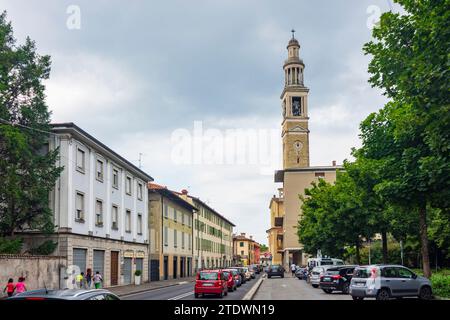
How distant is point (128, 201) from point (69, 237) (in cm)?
1275

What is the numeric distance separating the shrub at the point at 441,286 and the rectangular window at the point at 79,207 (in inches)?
827

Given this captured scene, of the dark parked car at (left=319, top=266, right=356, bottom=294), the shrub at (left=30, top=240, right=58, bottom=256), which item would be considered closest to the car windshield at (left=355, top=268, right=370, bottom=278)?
the dark parked car at (left=319, top=266, right=356, bottom=294)

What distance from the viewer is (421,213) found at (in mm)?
21469

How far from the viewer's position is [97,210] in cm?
3638

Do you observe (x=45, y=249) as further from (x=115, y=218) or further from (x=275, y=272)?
(x=275, y=272)

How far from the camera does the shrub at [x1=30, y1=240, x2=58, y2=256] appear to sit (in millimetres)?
29758

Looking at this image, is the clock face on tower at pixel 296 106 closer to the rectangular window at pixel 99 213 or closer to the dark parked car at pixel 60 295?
the rectangular window at pixel 99 213

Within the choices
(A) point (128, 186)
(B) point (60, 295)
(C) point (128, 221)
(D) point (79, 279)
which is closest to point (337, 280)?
(D) point (79, 279)

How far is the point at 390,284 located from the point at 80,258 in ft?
65.0

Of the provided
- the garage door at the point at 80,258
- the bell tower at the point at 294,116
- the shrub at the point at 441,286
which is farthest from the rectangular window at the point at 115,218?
the bell tower at the point at 294,116

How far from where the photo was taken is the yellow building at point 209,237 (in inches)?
3000

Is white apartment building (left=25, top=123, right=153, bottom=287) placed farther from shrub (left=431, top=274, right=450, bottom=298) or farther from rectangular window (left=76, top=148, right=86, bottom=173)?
shrub (left=431, top=274, right=450, bottom=298)
